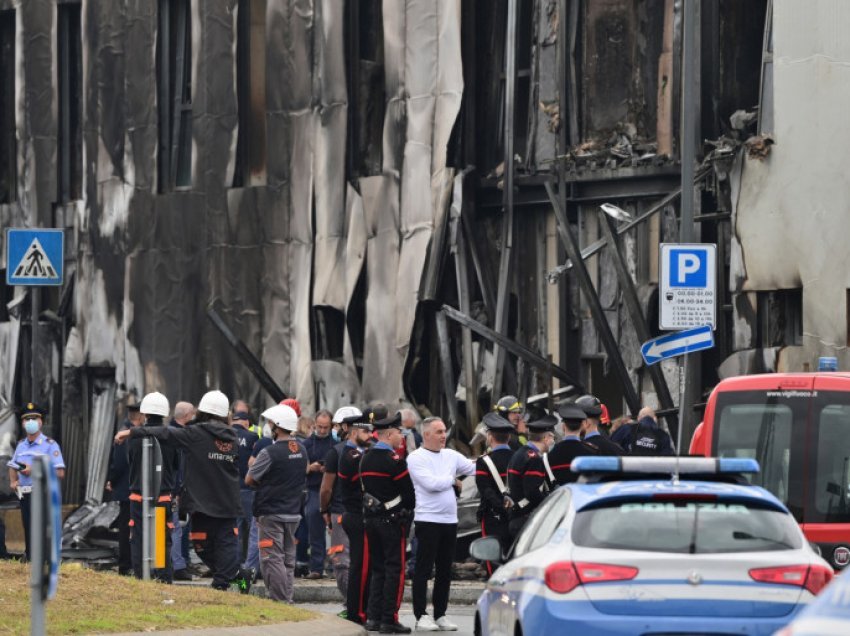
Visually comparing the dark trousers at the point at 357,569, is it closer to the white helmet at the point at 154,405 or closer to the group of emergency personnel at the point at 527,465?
the group of emergency personnel at the point at 527,465

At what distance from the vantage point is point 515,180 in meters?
27.6

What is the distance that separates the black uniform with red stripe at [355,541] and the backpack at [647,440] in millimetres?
4606

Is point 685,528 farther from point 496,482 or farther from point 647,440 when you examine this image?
point 647,440

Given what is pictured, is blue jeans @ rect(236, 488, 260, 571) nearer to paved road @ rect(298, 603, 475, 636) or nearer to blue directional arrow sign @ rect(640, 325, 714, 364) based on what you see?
paved road @ rect(298, 603, 475, 636)

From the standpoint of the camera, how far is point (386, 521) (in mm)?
17125

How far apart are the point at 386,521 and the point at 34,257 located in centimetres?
739

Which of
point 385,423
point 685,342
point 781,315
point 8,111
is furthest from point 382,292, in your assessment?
point 385,423

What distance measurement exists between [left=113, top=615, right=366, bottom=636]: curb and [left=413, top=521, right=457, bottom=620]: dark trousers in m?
1.38

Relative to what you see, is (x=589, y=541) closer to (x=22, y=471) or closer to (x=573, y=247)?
(x=22, y=471)

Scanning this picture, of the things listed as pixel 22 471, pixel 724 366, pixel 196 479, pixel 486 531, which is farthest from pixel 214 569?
pixel 724 366

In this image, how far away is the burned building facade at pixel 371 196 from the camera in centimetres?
2609

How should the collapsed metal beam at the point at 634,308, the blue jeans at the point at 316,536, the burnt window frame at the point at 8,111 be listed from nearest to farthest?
1. the blue jeans at the point at 316,536
2. the collapsed metal beam at the point at 634,308
3. the burnt window frame at the point at 8,111

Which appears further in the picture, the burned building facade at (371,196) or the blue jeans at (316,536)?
the burned building facade at (371,196)

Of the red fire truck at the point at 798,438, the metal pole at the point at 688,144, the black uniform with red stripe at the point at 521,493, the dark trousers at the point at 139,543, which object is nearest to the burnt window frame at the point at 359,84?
the metal pole at the point at 688,144
